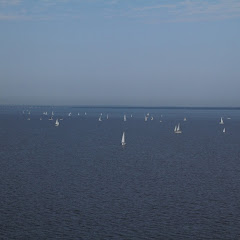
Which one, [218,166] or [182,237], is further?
[218,166]

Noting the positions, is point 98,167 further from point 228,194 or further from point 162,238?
point 162,238

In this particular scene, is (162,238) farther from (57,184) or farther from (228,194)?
(57,184)

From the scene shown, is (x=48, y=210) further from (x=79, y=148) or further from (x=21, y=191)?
(x=79, y=148)

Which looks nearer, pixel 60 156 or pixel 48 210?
pixel 48 210

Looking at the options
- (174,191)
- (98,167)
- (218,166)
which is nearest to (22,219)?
(174,191)

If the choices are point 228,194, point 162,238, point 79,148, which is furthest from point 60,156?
point 162,238

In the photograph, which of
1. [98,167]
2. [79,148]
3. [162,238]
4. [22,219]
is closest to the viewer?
[162,238]

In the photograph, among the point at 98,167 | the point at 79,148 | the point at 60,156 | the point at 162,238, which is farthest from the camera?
the point at 79,148

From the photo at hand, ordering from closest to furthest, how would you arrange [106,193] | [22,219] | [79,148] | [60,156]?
[22,219] < [106,193] < [60,156] < [79,148]

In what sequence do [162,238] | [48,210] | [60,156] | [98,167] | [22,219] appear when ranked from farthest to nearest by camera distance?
[60,156] < [98,167] < [48,210] < [22,219] < [162,238]
